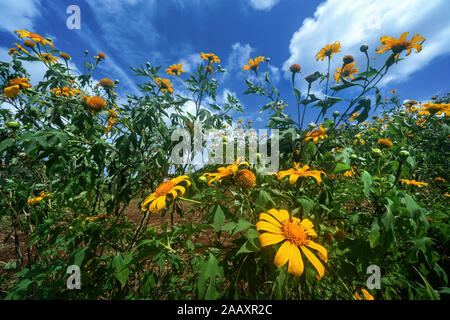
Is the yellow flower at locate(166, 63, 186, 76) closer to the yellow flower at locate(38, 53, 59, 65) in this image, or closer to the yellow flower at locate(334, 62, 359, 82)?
the yellow flower at locate(38, 53, 59, 65)

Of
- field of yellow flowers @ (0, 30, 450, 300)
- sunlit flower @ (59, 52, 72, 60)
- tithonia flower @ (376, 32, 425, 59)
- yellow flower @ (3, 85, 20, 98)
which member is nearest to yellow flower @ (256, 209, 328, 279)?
field of yellow flowers @ (0, 30, 450, 300)

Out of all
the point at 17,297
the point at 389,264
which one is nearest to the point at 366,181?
the point at 389,264

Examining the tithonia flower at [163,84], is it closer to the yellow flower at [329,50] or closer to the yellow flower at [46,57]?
the yellow flower at [46,57]

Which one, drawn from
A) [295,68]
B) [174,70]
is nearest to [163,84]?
[174,70]

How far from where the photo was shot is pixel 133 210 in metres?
4.21

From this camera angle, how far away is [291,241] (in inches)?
30.3

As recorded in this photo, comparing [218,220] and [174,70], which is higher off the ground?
[174,70]

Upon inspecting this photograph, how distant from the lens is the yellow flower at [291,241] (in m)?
0.67

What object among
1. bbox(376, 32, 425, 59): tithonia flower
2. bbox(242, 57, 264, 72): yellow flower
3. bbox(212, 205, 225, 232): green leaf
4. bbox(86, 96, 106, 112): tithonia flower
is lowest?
bbox(212, 205, 225, 232): green leaf

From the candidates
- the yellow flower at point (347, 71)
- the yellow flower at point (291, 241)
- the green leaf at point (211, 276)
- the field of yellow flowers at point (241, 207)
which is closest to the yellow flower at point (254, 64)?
the field of yellow flowers at point (241, 207)

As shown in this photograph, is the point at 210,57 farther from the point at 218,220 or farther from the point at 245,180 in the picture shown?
the point at 218,220

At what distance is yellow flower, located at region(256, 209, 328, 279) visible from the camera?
666mm

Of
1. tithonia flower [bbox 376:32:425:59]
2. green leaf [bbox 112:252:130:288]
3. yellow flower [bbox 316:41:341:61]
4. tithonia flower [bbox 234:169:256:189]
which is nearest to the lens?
green leaf [bbox 112:252:130:288]
